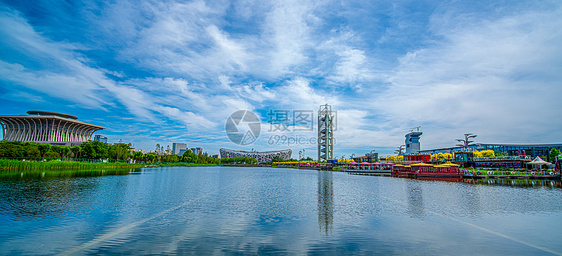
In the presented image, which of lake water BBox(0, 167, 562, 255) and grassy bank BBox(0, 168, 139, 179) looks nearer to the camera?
lake water BBox(0, 167, 562, 255)

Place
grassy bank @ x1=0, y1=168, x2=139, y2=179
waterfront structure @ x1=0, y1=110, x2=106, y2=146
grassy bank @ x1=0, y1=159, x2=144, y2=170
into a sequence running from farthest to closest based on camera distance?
1. waterfront structure @ x1=0, y1=110, x2=106, y2=146
2. grassy bank @ x1=0, y1=159, x2=144, y2=170
3. grassy bank @ x1=0, y1=168, x2=139, y2=179

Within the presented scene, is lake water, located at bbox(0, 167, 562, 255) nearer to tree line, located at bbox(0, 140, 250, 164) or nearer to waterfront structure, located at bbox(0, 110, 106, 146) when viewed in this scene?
tree line, located at bbox(0, 140, 250, 164)

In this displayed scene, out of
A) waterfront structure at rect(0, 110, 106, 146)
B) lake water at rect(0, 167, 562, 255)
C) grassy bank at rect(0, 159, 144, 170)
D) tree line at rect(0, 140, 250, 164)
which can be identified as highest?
waterfront structure at rect(0, 110, 106, 146)

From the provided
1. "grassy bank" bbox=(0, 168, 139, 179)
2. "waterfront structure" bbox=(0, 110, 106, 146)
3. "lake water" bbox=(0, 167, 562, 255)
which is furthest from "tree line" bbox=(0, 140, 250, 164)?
"lake water" bbox=(0, 167, 562, 255)

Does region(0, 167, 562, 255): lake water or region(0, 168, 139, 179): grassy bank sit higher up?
region(0, 168, 139, 179): grassy bank

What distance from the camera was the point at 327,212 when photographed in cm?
1531

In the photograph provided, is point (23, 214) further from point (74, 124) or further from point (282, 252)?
point (74, 124)

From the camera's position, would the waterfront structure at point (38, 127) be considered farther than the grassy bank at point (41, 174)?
Yes

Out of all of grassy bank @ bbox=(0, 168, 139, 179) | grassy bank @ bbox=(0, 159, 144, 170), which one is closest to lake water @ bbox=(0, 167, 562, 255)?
grassy bank @ bbox=(0, 168, 139, 179)

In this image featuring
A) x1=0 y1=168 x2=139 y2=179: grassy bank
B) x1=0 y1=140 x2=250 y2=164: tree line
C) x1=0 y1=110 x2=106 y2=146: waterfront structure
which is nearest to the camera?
x1=0 y1=168 x2=139 y2=179: grassy bank

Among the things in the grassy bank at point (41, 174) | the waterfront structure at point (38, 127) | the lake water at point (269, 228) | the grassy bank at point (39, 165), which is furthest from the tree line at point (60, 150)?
the lake water at point (269, 228)

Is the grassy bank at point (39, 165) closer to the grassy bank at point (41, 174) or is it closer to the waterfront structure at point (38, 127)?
the grassy bank at point (41, 174)

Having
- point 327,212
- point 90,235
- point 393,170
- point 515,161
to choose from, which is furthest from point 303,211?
point 515,161

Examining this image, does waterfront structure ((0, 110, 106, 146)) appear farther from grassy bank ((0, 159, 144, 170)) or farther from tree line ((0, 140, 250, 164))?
grassy bank ((0, 159, 144, 170))
